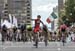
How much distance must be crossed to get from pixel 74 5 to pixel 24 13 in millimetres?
116819

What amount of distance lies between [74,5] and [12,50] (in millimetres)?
55805

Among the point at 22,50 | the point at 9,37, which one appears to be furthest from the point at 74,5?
the point at 22,50

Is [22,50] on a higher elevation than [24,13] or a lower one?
higher

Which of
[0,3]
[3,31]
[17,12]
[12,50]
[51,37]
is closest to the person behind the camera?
[12,50]

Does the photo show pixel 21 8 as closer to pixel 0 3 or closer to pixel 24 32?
pixel 0 3

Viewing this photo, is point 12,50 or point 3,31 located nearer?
point 12,50

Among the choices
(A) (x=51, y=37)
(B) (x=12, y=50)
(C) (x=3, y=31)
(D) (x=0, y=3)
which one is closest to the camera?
(B) (x=12, y=50)

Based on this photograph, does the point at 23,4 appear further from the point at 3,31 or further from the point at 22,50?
the point at 22,50

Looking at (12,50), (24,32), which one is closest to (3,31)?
(24,32)

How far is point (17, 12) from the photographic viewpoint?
188 metres

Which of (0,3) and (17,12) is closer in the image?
(0,3)

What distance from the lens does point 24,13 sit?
193 metres

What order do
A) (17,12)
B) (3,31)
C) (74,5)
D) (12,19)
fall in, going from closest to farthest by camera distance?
(3,31) → (12,19) → (74,5) → (17,12)

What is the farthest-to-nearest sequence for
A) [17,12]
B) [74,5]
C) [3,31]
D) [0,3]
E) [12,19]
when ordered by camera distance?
[17,12], [0,3], [74,5], [12,19], [3,31]
